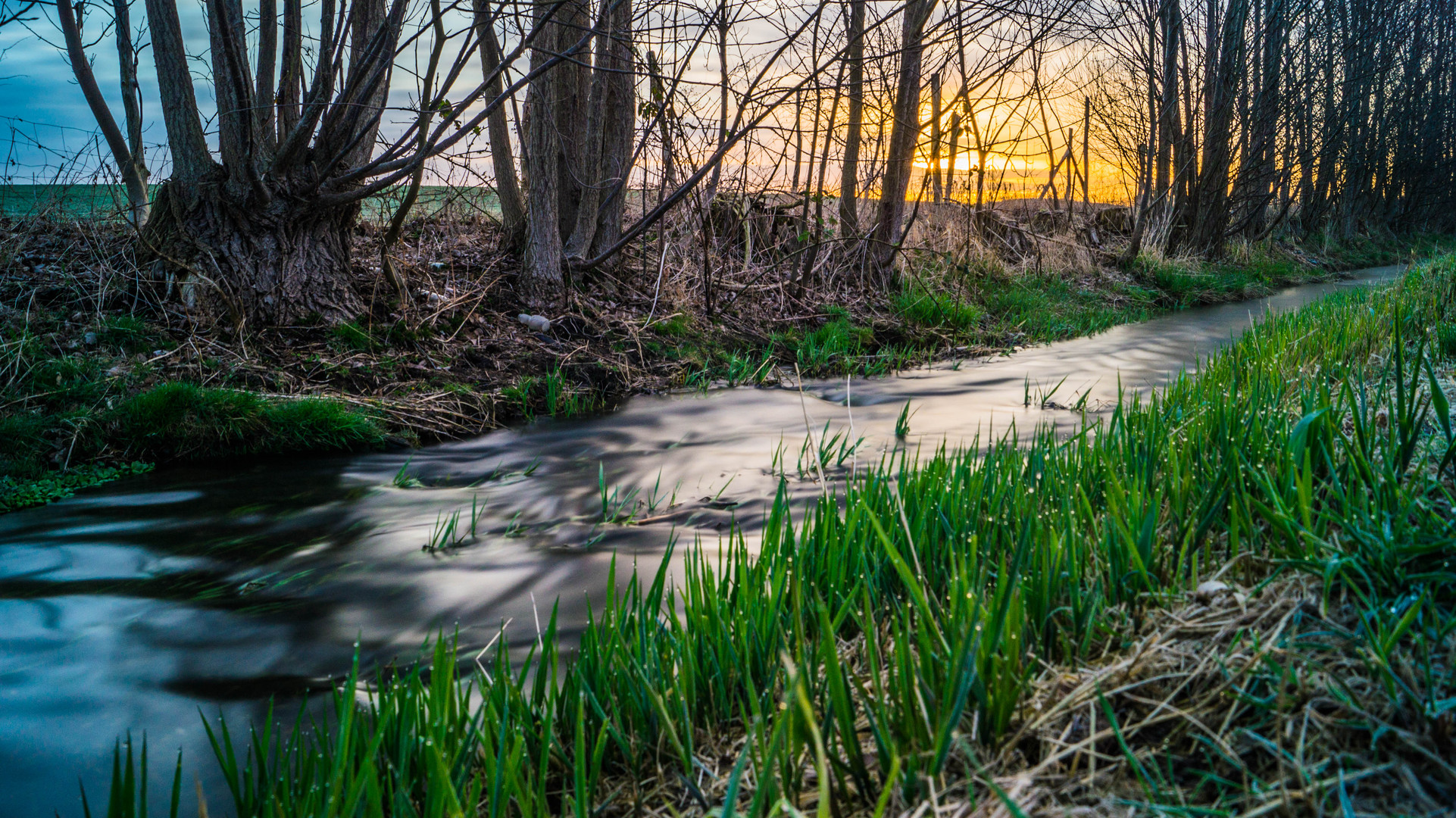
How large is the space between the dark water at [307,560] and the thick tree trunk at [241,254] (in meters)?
1.79

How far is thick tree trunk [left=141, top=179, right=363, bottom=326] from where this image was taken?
5.65 metres

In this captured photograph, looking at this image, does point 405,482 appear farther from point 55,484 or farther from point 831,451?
point 831,451

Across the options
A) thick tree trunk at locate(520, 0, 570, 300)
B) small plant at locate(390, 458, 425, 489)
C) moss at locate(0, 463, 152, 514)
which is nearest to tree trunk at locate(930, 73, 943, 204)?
thick tree trunk at locate(520, 0, 570, 300)

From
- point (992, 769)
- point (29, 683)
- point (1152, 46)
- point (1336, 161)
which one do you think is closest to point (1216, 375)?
point (992, 769)

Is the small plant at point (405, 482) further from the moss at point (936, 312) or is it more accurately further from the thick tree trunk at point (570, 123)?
the moss at point (936, 312)

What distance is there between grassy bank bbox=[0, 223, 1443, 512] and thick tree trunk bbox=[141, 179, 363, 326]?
0.19m

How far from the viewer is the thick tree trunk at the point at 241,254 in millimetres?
5648

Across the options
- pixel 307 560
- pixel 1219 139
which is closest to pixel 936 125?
pixel 307 560

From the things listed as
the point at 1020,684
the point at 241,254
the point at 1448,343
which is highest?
the point at 241,254

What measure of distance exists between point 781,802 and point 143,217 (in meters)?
7.68

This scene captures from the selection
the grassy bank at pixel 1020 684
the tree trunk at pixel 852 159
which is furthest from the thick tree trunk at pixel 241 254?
the tree trunk at pixel 852 159

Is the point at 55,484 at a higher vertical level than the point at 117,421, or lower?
lower

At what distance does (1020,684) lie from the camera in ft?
4.19

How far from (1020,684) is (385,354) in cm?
544
